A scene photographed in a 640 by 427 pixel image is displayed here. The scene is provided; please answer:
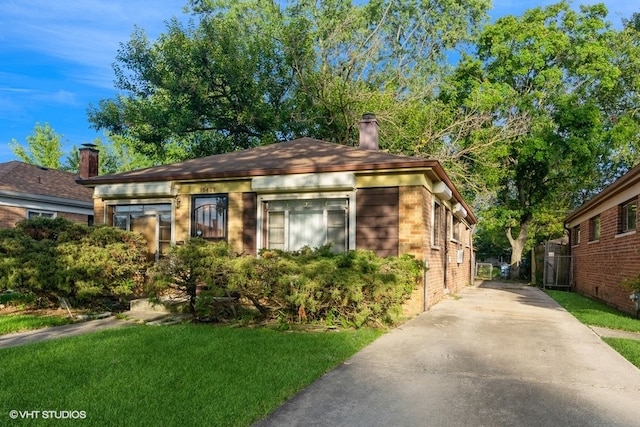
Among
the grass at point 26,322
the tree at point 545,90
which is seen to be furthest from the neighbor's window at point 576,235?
the grass at point 26,322

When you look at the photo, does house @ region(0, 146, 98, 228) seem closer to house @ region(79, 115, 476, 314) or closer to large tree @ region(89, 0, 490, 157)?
large tree @ region(89, 0, 490, 157)

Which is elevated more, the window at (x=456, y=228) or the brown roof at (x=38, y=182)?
the brown roof at (x=38, y=182)

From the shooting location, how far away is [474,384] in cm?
487

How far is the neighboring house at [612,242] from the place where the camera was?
35.3ft

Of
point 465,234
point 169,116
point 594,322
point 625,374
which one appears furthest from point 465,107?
point 625,374

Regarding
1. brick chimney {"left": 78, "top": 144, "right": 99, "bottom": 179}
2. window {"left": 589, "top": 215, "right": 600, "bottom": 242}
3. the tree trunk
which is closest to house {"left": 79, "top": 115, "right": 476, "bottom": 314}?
brick chimney {"left": 78, "top": 144, "right": 99, "bottom": 179}

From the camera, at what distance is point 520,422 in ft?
12.5

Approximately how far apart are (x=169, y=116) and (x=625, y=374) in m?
20.4

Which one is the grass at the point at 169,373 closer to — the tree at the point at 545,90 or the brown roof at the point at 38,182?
the brown roof at the point at 38,182

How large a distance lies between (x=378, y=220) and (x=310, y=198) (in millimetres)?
1624

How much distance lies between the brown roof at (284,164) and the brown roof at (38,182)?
6.79m

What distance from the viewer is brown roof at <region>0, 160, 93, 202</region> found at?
699 inches

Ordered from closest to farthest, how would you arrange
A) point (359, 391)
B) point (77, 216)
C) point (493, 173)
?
point (359, 391) < point (77, 216) < point (493, 173)

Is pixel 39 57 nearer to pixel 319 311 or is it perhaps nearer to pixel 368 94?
pixel 368 94
